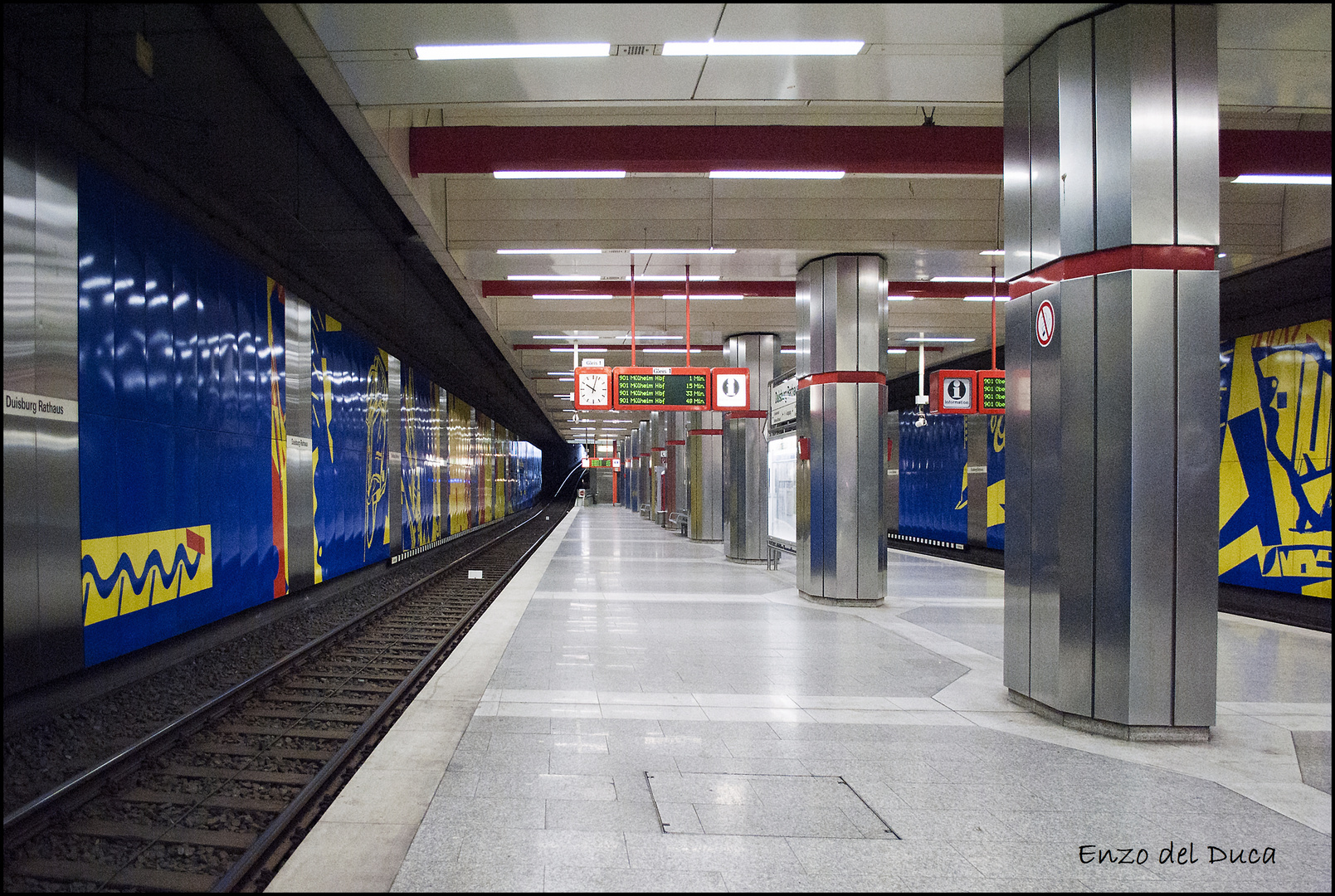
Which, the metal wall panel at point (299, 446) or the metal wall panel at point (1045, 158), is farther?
the metal wall panel at point (299, 446)

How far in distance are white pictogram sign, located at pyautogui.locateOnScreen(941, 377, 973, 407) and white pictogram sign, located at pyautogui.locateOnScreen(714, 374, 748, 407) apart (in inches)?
118

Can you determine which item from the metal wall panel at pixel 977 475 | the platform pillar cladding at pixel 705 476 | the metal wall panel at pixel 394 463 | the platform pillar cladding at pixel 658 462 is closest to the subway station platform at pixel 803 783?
the metal wall panel at pixel 394 463

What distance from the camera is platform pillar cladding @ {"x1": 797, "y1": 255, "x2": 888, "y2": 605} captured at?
10.0 m

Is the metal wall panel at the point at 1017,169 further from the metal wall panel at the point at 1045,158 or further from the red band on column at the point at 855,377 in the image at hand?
the red band on column at the point at 855,377

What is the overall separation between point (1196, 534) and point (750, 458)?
11522 mm

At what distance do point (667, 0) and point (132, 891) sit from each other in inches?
206

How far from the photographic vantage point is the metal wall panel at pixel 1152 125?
4793 mm

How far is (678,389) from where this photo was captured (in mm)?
12500

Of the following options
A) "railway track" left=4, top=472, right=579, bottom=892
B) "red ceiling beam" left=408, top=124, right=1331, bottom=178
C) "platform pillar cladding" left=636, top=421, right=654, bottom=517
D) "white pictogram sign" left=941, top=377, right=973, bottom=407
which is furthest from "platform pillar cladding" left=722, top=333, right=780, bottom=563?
"platform pillar cladding" left=636, top=421, right=654, bottom=517

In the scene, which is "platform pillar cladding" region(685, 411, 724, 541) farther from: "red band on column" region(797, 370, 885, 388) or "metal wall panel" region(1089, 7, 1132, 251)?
"metal wall panel" region(1089, 7, 1132, 251)

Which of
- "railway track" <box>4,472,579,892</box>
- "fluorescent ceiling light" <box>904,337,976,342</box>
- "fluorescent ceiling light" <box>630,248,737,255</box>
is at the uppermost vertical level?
"fluorescent ceiling light" <box>630,248,737,255</box>

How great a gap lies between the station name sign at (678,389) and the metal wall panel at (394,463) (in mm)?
4845

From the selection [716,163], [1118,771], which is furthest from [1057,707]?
[716,163]

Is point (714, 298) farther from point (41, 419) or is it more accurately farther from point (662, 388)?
point (41, 419)
